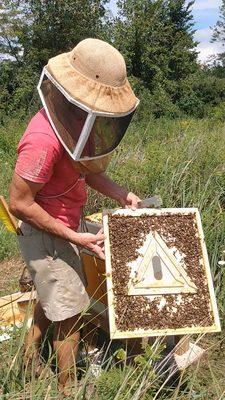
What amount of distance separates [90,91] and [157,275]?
3.27ft

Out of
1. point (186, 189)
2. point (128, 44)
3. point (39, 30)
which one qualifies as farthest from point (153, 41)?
point (186, 189)

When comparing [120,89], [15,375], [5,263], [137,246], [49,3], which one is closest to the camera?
[15,375]

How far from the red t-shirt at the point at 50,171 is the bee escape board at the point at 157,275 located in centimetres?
21

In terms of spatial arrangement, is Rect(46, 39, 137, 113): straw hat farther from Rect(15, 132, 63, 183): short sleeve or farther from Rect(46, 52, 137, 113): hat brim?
Rect(15, 132, 63, 183): short sleeve

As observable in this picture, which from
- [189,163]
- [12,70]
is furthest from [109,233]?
[12,70]

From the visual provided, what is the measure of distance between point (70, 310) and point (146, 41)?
23444 mm

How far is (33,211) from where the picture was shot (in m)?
2.24

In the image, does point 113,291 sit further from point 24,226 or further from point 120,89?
point 120,89

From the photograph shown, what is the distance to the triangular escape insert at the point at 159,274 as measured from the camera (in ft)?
8.05

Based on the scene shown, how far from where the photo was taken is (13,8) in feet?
68.4

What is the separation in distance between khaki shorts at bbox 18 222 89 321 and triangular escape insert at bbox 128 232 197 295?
31 centimetres

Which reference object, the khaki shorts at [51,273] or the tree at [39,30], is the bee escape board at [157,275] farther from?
the tree at [39,30]

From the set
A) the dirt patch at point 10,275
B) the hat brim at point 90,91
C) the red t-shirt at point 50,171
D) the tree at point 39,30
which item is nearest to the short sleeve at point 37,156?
the red t-shirt at point 50,171

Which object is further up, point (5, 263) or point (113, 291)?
point (113, 291)
